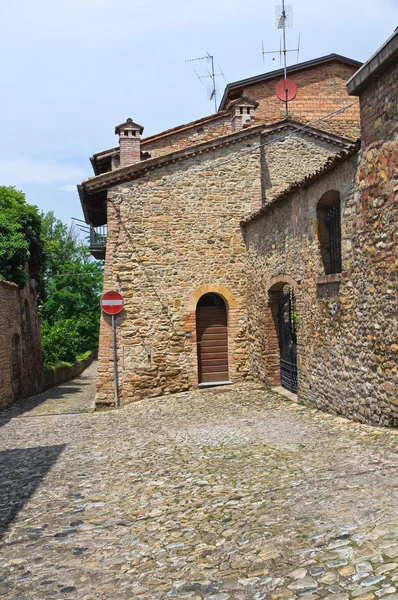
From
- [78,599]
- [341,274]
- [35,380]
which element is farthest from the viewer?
[35,380]

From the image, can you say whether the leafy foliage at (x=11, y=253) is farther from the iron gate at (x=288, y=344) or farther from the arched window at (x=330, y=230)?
the arched window at (x=330, y=230)

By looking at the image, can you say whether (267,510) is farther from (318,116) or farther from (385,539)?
(318,116)

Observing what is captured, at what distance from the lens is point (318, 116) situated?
18.8m

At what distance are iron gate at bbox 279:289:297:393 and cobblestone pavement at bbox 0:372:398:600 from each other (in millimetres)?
2823

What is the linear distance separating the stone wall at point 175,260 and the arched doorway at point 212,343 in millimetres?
299

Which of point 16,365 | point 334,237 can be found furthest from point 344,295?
point 16,365

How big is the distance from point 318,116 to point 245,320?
893 centimetres

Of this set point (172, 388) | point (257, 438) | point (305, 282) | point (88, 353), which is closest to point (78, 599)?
point (257, 438)

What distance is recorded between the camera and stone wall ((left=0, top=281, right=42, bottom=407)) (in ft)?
51.9

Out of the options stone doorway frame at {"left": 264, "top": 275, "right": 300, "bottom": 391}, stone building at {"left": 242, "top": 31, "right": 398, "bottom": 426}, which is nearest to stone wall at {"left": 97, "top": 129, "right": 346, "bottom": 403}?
stone doorway frame at {"left": 264, "top": 275, "right": 300, "bottom": 391}

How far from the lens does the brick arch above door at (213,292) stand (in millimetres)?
13539

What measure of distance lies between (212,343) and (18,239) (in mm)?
8444

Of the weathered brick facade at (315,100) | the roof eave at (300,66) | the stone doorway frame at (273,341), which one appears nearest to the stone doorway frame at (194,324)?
the stone doorway frame at (273,341)

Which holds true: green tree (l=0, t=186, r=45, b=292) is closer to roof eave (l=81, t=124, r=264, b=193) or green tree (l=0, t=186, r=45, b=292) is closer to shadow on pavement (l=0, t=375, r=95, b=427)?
shadow on pavement (l=0, t=375, r=95, b=427)
